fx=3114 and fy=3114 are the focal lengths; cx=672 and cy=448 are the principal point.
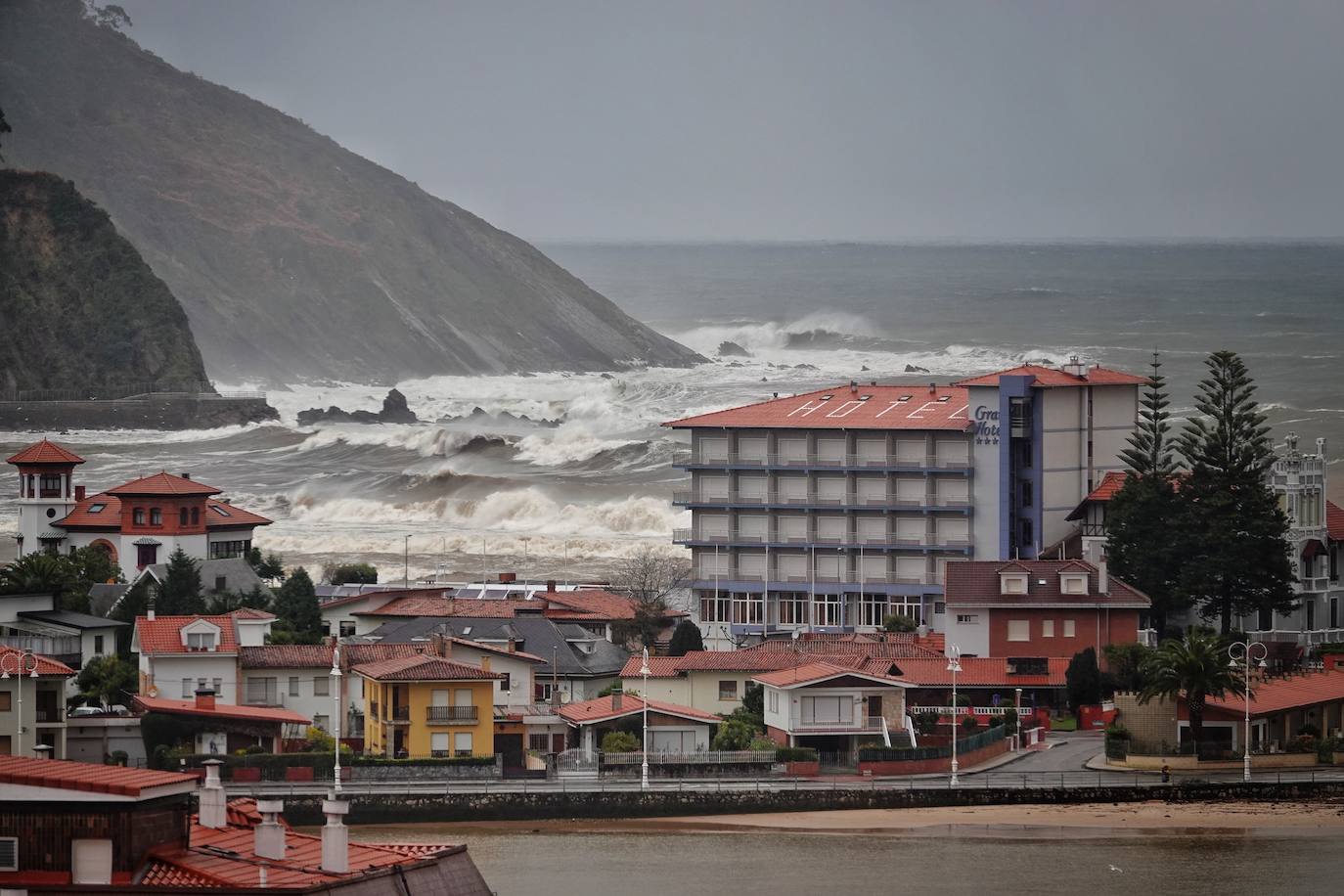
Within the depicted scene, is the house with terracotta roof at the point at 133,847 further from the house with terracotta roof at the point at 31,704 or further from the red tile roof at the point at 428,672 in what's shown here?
the red tile roof at the point at 428,672

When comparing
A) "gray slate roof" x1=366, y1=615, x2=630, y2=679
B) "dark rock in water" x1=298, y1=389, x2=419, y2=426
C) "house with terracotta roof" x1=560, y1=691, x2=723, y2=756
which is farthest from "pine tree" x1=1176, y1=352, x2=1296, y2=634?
"dark rock in water" x1=298, y1=389, x2=419, y2=426

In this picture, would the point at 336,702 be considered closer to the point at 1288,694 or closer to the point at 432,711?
the point at 432,711

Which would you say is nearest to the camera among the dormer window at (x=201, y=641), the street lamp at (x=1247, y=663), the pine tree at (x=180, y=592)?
the street lamp at (x=1247, y=663)

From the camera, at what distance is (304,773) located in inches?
2088

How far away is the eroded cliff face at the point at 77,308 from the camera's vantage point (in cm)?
16762

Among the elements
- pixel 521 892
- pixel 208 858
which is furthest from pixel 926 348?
pixel 208 858

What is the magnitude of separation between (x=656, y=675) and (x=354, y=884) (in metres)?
34.2

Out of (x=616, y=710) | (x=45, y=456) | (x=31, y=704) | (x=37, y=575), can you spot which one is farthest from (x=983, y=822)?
(x=45, y=456)

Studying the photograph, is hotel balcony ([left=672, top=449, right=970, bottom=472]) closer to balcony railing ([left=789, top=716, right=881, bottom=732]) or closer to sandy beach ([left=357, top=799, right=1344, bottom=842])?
balcony railing ([left=789, top=716, right=881, bottom=732])

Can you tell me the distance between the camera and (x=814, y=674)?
5731cm

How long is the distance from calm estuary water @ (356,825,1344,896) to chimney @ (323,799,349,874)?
15.5m

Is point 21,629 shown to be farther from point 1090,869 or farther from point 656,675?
→ point 1090,869

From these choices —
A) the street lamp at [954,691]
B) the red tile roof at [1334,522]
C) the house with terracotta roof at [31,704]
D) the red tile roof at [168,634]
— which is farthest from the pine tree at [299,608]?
the red tile roof at [1334,522]

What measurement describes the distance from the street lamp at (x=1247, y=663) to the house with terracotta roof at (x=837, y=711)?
5568 millimetres
